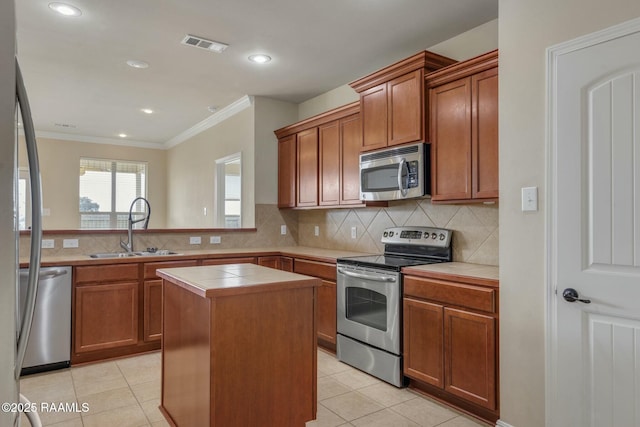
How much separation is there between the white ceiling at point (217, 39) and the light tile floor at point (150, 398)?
272 centimetres

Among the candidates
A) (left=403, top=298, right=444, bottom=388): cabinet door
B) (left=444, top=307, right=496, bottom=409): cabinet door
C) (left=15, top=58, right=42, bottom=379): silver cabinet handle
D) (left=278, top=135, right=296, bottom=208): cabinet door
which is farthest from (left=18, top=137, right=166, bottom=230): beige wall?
(left=444, top=307, right=496, bottom=409): cabinet door

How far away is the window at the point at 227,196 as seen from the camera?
607 centimetres

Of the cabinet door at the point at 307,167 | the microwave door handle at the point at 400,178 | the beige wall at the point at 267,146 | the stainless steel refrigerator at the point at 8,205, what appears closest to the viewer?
the stainless steel refrigerator at the point at 8,205

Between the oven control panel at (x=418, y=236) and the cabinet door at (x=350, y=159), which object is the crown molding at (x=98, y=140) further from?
the oven control panel at (x=418, y=236)

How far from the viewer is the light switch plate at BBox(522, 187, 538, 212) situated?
211 centimetres

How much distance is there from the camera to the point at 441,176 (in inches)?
116

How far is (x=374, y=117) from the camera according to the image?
346 cm

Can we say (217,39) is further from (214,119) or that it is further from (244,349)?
(214,119)

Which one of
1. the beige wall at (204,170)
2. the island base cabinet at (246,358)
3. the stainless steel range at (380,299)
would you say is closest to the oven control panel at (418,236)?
the stainless steel range at (380,299)

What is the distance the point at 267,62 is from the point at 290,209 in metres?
1.88

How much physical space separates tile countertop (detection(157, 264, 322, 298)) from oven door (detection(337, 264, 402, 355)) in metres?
0.98

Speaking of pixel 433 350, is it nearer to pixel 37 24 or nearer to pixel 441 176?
pixel 441 176

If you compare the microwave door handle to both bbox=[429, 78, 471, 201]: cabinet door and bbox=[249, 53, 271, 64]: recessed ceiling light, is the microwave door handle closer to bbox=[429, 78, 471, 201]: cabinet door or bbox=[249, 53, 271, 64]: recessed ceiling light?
bbox=[429, 78, 471, 201]: cabinet door

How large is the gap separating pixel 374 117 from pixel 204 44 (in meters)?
1.58
